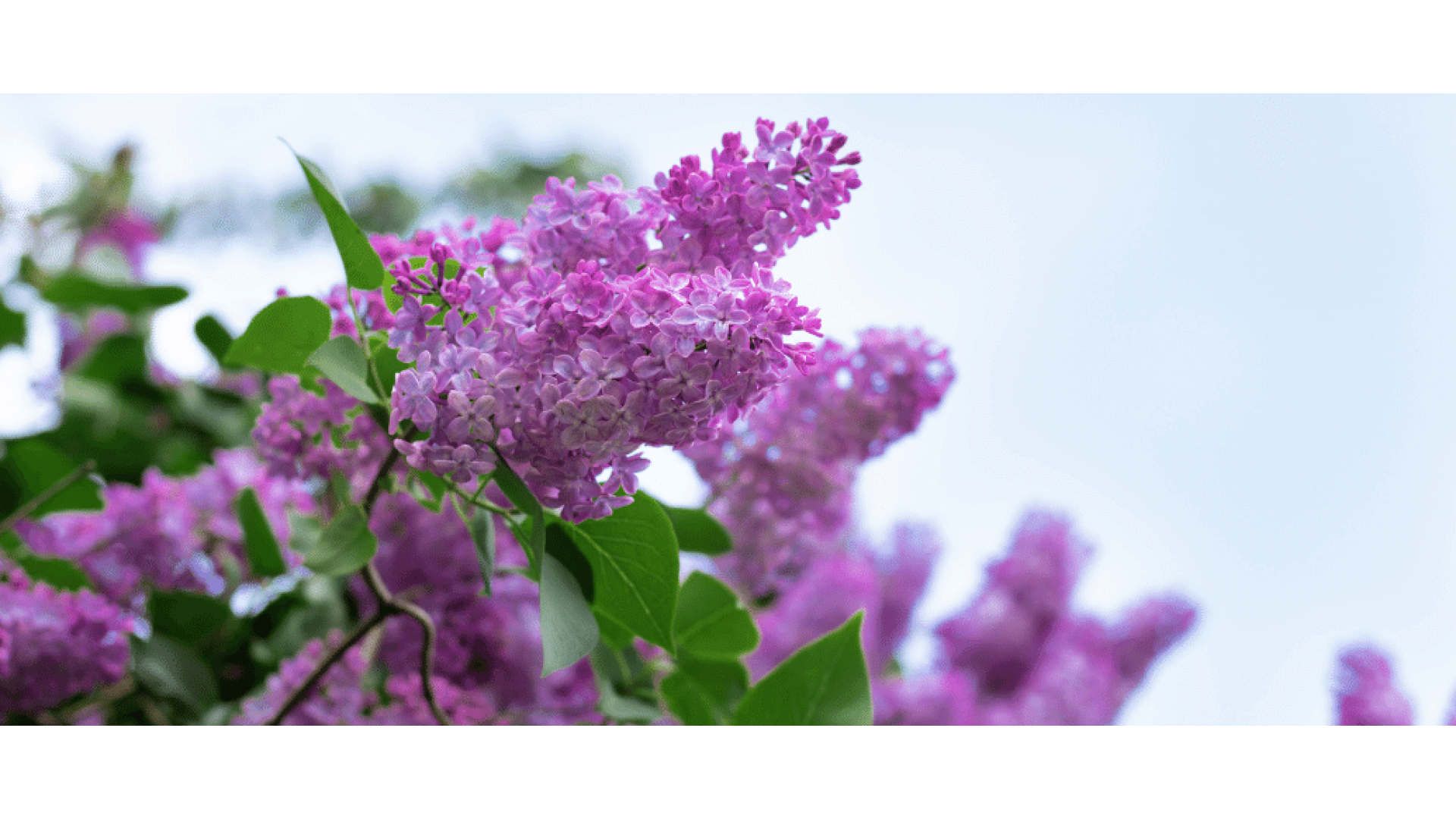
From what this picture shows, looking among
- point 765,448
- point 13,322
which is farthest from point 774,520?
point 13,322

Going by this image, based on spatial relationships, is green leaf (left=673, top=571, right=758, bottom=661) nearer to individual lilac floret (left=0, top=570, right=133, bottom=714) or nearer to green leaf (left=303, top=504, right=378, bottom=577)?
green leaf (left=303, top=504, right=378, bottom=577)

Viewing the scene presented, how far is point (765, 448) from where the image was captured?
69cm

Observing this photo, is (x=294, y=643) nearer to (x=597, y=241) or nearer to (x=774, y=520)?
(x=774, y=520)

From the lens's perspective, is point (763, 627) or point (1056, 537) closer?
point (763, 627)

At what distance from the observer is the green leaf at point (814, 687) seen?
0.58 metres

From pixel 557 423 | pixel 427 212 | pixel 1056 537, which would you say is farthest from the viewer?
pixel 427 212

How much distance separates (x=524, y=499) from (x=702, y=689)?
0.28m

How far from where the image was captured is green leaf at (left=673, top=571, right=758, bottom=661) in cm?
64

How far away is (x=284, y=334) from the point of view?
0.50 meters

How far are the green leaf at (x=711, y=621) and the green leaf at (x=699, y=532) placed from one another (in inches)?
1.0

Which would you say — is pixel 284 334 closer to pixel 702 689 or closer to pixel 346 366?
pixel 346 366

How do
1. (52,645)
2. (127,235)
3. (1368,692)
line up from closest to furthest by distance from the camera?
(52,645)
(1368,692)
(127,235)

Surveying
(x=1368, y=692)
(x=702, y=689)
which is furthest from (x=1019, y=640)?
(x=702, y=689)

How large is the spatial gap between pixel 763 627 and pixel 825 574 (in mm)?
96
